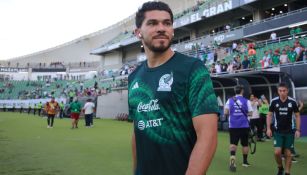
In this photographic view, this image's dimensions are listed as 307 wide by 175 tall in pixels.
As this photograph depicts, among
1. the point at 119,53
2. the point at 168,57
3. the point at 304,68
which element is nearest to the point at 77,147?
the point at 168,57

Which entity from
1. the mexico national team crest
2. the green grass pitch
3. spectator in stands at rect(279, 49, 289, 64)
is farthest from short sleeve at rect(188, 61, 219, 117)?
spectator in stands at rect(279, 49, 289, 64)

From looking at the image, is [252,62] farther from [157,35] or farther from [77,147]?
[157,35]

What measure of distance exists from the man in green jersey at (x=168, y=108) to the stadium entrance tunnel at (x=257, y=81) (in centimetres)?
1529

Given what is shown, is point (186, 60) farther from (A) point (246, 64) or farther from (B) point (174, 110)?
(A) point (246, 64)

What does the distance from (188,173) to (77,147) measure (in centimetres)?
1004

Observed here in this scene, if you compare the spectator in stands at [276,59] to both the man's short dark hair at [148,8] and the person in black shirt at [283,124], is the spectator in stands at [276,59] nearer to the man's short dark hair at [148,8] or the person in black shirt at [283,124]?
the person in black shirt at [283,124]

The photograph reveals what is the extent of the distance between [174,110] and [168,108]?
0.14 ft

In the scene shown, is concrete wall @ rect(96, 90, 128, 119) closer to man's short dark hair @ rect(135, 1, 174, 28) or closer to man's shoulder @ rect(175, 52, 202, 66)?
man's short dark hair @ rect(135, 1, 174, 28)

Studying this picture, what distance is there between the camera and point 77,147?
11.4 metres

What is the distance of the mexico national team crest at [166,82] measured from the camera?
214cm

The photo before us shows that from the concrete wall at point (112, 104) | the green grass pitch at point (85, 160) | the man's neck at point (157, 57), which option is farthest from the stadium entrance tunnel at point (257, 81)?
the man's neck at point (157, 57)

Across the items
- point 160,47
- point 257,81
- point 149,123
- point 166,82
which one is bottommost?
point 149,123

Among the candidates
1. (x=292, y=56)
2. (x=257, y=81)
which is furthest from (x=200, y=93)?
(x=257, y=81)

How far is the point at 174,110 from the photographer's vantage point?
2.14m
